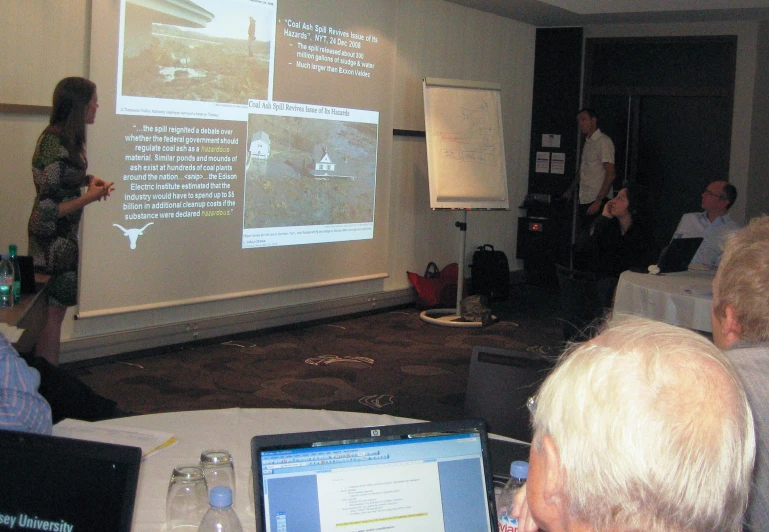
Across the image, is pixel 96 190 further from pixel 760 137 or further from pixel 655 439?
pixel 760 137

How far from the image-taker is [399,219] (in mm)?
7367

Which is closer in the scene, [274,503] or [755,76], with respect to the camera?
[274,503]

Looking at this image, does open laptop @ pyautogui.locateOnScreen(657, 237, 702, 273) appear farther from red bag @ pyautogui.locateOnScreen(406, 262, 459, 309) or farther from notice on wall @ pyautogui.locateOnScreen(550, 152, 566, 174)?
notice on wall @ pyautogui.locateOnScreen(550, 152, 566, 174)

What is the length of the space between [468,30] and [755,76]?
3119mm

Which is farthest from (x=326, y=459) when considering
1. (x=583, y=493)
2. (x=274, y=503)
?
(x=583, y=493)

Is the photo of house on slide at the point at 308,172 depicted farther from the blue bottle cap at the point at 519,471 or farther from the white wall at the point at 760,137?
the blue bottle cap at the point at 519,471

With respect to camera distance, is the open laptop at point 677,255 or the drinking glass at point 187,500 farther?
the open laptop at point 677,255

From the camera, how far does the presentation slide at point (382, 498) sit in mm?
1271

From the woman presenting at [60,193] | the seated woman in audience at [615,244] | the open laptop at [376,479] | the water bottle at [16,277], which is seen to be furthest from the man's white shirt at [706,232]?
the open laptop at [376,479]

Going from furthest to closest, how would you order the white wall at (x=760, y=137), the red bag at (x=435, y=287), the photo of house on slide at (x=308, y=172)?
the white wall at (x=760, y=137), the red bag at (x=435, y=287), the photo of house on slide at (x=308, y=172)

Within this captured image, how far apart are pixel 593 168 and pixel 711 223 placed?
3.07m

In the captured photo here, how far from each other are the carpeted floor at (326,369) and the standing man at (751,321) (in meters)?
2.05

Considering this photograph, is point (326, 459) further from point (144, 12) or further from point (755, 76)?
point (755, 76)

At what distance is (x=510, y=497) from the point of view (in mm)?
1502
